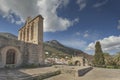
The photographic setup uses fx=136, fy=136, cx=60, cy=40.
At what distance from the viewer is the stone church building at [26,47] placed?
578 inches

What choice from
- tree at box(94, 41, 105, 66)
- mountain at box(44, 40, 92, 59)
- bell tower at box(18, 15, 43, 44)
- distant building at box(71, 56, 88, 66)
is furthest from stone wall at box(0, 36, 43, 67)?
mountain at box(44, 40, 92, 59)

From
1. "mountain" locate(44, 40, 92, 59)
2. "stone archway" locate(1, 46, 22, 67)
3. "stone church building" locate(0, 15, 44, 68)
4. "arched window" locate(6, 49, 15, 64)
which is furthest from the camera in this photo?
"mountain" locate(44, 40, 92, 59)

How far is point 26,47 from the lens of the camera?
16.9 meters

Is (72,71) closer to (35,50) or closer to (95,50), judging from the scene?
(35,50)

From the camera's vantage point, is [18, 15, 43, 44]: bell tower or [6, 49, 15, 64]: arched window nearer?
[6, 49, 15, 64]: arched window

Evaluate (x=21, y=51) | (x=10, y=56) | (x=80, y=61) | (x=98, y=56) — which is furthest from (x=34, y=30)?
(x=98, y=56)

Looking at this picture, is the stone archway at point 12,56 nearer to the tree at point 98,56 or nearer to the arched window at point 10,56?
the arched window at point 10,56

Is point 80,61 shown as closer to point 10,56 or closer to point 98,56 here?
point 98,56

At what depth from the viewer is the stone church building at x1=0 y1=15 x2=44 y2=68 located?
48.1 feet

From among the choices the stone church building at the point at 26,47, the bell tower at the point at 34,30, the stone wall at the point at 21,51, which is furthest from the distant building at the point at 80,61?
the stone wall at the point at 21,51

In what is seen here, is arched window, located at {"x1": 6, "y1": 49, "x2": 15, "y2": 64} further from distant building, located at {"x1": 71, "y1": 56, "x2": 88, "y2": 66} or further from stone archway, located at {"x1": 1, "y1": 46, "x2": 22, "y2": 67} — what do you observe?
distant building, located at {"x1": 71, "y1": 56, "x2": 88, "y2": 66}

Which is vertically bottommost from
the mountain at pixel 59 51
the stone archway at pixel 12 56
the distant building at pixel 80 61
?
the distant building at pixel 80 61

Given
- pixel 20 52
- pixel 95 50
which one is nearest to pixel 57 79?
pixel 20 52

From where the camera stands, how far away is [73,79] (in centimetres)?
1126
